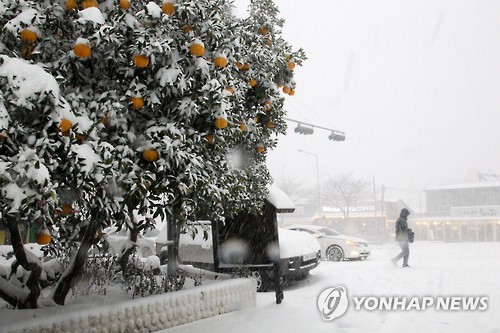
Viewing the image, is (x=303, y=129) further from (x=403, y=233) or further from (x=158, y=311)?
(x=158, y=311)

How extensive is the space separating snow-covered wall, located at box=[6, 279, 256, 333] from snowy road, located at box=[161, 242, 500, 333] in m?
0.16

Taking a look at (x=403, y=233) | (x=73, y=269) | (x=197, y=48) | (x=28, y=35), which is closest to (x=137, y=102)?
(x=197, y=48)

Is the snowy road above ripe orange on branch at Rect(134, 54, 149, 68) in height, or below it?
below

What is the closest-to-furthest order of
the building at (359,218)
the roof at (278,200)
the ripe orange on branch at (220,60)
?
the ripe orange on branch at (220,60) → the roof at (278,200) → the building at (359,218)

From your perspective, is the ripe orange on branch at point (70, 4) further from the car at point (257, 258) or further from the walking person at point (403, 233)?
the walking person at point (403, 233)

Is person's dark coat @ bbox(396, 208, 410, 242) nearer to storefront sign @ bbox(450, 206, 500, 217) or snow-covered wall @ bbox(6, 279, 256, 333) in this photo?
snow-covered wall @ bbox(6, 279, 256, 333)

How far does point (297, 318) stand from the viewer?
7023mm

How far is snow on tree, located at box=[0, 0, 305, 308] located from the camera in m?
3.38

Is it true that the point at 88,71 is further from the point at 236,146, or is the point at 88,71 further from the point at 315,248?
the point at 315,248

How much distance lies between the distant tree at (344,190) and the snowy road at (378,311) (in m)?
42.3

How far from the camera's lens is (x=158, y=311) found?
6039mm

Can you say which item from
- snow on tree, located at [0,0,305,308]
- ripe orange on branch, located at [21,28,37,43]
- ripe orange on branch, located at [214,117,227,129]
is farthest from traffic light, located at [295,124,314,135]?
ripe orange on branch, located at [21,28,37,43]

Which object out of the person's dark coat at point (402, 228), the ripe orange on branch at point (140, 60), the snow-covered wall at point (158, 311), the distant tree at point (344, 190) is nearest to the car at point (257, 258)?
the snow-covered wall at point (158, 311)

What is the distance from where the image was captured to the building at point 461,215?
141 ft
